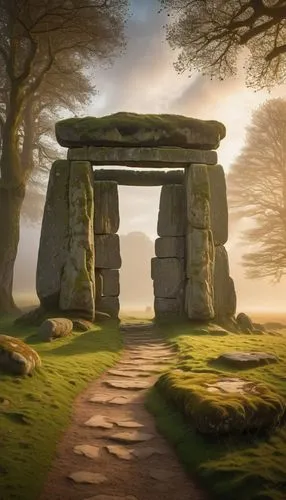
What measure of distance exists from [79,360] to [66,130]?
313 inches

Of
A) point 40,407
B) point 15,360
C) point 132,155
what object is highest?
point 132,155

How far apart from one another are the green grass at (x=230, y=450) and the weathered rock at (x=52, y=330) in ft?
12.7

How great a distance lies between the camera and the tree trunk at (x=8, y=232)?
17.8 meters

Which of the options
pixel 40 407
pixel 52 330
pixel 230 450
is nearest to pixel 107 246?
pixel 52 330

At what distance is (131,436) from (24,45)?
60.8ft

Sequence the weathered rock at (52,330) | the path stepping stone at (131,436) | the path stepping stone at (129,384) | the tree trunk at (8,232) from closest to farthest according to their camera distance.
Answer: the path stepping stone at (131,436), the path stepping stone at (129,384), the weathered rock at (52,330), the tree trunk at (8,232)

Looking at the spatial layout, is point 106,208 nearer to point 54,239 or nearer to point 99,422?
point 54,239

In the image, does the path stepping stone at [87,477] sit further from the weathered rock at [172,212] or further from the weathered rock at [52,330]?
the weathered rock at [172,212]

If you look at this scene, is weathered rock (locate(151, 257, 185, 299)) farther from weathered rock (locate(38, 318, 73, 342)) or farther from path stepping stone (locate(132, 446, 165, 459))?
path stepping stone (locate(132, 446, 165, 459))

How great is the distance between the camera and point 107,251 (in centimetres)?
1532

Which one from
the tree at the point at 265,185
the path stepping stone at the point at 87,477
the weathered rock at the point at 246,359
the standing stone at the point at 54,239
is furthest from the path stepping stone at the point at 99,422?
the tree at the point at 265,185

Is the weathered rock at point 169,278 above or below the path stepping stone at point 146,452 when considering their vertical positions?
above

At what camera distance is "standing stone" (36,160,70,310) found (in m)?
13.4

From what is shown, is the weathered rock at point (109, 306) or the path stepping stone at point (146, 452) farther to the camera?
the weathered rock at point (109, 306)
